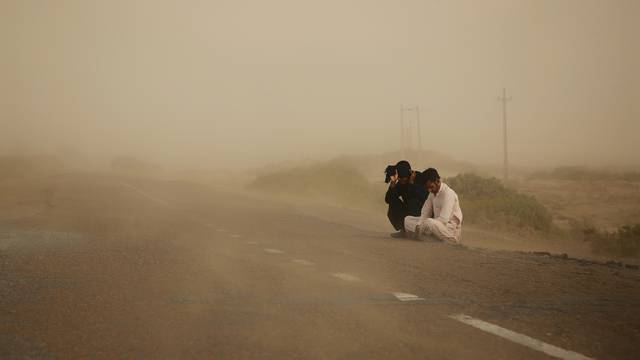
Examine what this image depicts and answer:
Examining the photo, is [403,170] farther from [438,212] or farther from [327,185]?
[327,185]

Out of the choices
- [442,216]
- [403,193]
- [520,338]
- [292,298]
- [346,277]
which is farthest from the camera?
[403,193]

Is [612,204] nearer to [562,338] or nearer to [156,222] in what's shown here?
[156,222]

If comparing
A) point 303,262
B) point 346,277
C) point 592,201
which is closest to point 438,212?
point 303,262

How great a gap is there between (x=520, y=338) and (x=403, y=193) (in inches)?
333

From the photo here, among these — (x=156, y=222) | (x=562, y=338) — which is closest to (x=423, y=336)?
(x=562, y=338)

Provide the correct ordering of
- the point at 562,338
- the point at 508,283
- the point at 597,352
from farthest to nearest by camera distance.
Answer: the point at 508,283 < the point at 562,338 < the point at 597,352

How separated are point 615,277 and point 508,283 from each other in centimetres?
170

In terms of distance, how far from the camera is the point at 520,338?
5605mm

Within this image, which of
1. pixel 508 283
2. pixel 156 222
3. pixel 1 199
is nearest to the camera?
pixel 508 283

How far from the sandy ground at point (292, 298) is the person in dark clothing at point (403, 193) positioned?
1.99 feet

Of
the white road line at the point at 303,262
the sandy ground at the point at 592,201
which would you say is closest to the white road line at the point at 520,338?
the white road line at the point at 303,262

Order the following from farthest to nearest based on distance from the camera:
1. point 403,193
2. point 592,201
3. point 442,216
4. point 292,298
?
1. point 592,201
2. point 403,193
3. point 442,216
4. point 292,298

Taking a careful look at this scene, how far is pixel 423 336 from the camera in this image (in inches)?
227

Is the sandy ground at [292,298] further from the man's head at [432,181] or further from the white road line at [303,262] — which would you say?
the man's head at [432,181]
